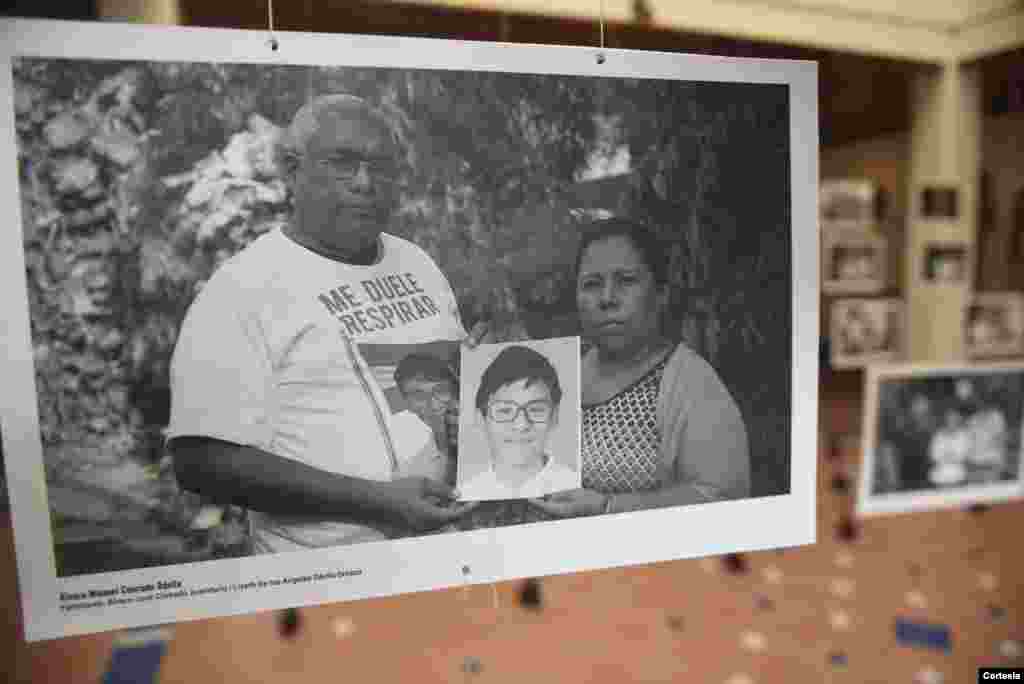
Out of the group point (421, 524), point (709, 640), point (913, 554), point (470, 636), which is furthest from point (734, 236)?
point (913, 554)

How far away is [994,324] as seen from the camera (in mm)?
1262

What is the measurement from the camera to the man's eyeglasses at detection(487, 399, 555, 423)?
0.48 metres

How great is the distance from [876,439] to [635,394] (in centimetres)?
91

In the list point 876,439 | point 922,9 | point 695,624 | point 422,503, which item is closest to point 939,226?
point 876,439

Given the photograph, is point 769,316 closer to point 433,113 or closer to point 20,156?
point 433,113

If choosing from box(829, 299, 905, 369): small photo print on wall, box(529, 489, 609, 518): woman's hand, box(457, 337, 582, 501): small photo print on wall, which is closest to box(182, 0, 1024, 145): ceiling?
box(457, 337, 582, 501): small photo print on wall

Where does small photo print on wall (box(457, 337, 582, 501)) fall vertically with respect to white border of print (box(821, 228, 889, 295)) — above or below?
below

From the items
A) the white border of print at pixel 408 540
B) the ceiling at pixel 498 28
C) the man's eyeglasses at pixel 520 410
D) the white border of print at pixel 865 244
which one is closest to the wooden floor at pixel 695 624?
the white border of print at pixel 408 540

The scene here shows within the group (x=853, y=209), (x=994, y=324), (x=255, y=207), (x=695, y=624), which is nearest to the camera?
(x=255, y=207)

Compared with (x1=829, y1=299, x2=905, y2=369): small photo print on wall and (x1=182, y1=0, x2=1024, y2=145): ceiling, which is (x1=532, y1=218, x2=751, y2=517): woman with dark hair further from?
(x1=829, y1=299, x2=905, y2=369): small photo print on wall

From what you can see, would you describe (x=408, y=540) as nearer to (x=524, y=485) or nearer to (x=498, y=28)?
(x=524, y=485)

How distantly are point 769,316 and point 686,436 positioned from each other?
0.12 meters

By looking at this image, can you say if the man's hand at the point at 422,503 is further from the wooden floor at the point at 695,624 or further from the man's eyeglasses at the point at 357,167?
the man's eyeglasses at the point at 357,167

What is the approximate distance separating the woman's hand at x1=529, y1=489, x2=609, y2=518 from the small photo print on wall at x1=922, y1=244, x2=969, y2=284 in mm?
1154
